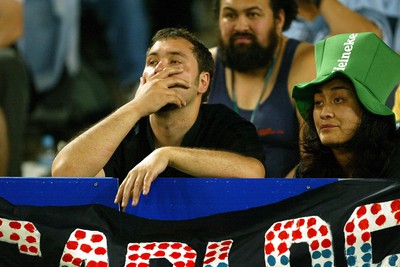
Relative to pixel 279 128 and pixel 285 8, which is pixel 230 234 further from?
pixel 285 8

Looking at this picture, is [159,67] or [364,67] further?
[159,67]

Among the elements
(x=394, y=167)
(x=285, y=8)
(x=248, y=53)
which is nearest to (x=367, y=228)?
(x=394, y=167)

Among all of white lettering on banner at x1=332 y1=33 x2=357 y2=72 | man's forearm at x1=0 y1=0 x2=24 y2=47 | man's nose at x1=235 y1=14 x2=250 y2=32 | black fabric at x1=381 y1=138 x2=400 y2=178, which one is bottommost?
black fabric at x1=381 y1=138 x2=400 y2=178

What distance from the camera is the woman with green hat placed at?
312cm

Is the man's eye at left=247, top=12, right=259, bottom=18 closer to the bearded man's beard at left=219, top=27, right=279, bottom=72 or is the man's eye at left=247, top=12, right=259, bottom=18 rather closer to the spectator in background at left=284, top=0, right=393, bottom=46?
the bearded man's beard at left=219, top=27, right=279, bottom=72

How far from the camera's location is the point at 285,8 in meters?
4.55

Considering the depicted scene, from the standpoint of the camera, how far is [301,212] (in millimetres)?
2807

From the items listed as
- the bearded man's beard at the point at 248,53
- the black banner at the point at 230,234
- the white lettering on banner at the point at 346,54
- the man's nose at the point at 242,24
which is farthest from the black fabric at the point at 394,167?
the man's nose at the point at 242,24

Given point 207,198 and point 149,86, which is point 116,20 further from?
point 207,198

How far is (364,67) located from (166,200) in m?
0.88

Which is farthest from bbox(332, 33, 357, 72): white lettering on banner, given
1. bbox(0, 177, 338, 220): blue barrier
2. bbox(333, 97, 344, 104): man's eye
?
bbox(0, 177, 338, 220): blue barrier

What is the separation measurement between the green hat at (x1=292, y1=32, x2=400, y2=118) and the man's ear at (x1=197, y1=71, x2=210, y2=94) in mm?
413

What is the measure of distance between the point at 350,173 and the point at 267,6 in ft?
4.86

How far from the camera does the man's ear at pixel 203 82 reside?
3.50 metres
